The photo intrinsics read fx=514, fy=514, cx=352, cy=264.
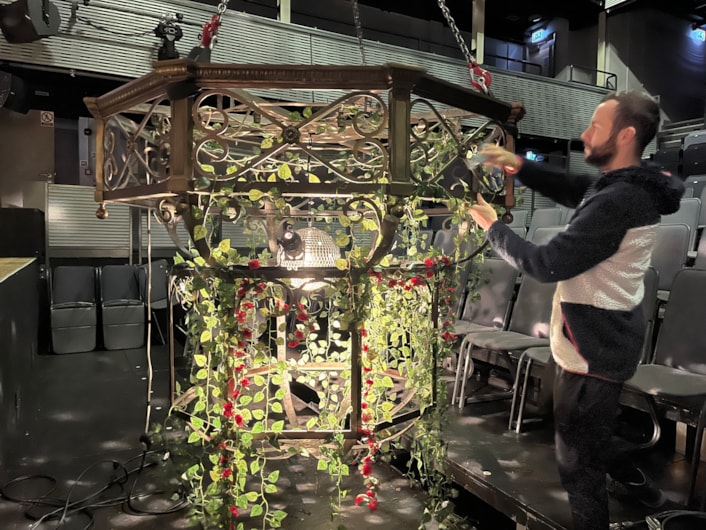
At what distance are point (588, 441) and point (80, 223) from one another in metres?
6.16

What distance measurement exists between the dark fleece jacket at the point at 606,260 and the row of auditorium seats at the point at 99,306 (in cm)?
421

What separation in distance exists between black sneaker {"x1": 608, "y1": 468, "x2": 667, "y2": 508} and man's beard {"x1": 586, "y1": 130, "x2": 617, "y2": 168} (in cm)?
115

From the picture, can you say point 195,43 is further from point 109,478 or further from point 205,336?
point 205,336

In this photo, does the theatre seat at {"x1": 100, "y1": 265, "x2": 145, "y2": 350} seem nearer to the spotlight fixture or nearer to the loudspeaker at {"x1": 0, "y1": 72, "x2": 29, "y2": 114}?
the loudspeaker at {"x1": 0, "y1": 72, "x2": 29, "y2": 114}

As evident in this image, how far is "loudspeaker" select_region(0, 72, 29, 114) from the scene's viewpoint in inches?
210

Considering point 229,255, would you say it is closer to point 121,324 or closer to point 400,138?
point 400,138

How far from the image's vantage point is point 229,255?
45.9 inches

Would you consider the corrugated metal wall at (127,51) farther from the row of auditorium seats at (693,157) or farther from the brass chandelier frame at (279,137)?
the brass chandelier frame at (279,137)

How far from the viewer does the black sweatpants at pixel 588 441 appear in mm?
1375

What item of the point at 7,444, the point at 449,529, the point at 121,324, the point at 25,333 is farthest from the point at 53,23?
the point at 449,529

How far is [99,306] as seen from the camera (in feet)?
17.5

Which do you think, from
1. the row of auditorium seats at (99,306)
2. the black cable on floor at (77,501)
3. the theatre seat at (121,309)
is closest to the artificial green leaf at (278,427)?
the black cable on floor at (77,501)

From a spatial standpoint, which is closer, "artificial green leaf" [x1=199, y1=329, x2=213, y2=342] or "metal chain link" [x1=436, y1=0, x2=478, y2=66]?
"artificial green leaf" [x1=199, y1=329, x2=213, y2=342]

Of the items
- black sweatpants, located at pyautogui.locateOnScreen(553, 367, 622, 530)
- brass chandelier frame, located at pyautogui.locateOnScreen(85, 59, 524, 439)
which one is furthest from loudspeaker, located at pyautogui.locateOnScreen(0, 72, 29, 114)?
black sweatpants, located at pyautogui.locateOnScreen(553, 367, 622, 530)
